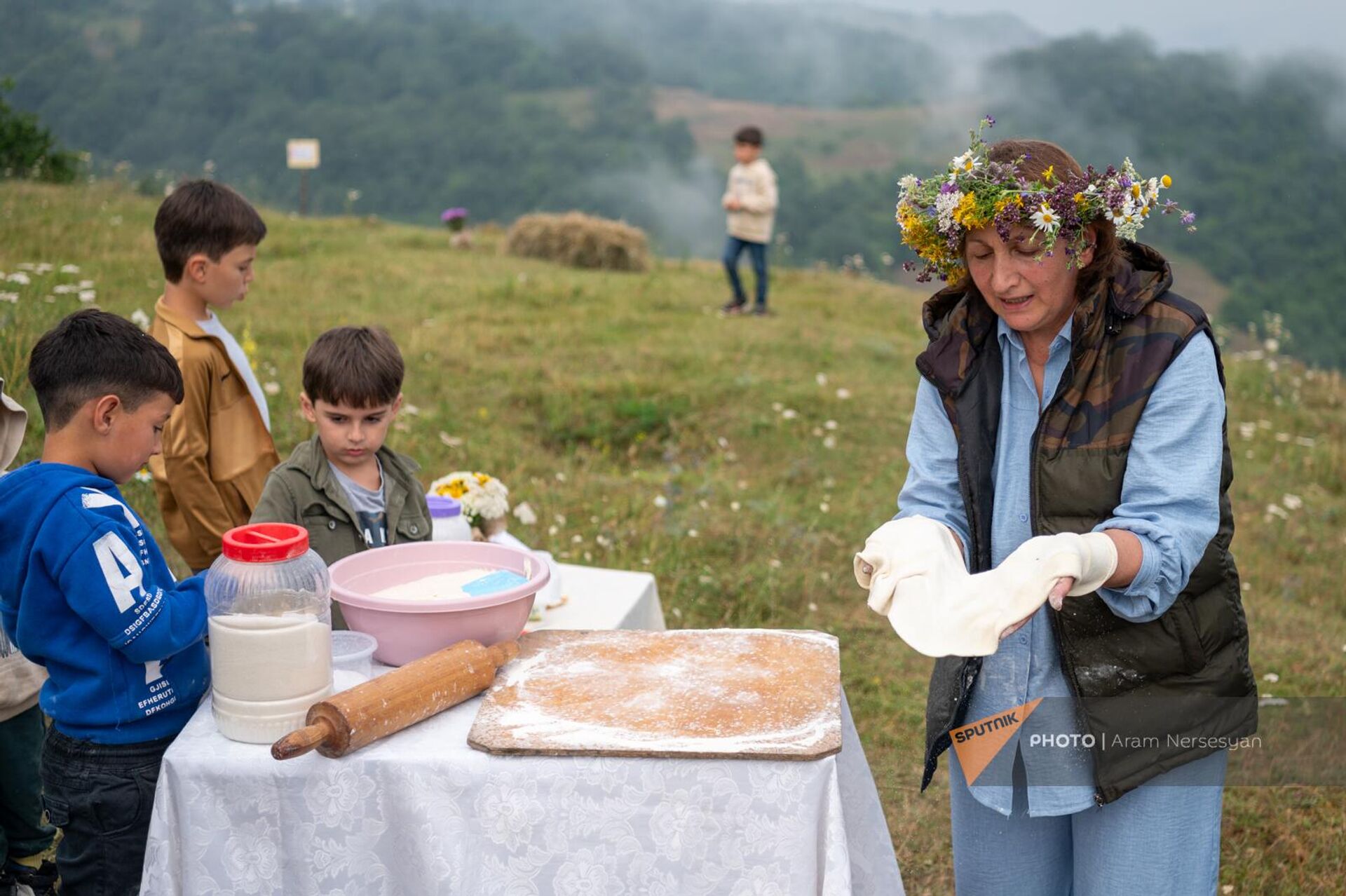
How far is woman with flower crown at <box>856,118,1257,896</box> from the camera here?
2.01 metres

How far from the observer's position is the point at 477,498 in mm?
3406

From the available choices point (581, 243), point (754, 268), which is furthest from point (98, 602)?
point (581, 243)

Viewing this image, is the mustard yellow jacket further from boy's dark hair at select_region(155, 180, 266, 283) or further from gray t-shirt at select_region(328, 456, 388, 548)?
gray t-shirt at select_region(328, 456, 388, 548)

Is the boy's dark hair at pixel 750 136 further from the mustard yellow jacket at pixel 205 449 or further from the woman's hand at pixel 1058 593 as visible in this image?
the woman's hand at pixel 1058 593

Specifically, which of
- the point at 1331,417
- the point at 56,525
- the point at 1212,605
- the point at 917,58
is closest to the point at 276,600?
the point at 56,525

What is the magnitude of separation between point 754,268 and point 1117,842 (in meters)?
9.13

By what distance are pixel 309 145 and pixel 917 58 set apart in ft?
195

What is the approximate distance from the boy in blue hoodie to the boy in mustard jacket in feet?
3.13

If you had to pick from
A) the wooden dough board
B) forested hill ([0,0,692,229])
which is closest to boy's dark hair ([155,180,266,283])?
the wooden dough board

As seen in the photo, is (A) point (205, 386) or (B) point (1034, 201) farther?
(A) point (205, 386)

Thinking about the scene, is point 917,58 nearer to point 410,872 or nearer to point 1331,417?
point 1331,417

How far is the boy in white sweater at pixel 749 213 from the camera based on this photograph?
1096 cm

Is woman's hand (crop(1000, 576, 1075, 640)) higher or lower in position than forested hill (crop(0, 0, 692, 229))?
lower

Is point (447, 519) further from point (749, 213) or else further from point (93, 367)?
point (749, 213)
